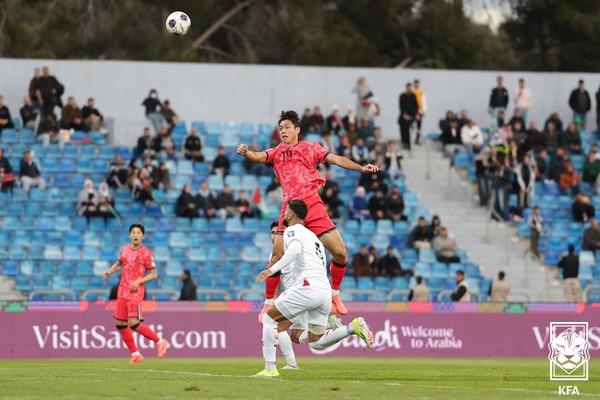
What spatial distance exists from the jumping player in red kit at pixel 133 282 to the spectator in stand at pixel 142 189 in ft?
38.7

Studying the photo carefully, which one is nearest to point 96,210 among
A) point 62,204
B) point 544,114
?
point 62,204

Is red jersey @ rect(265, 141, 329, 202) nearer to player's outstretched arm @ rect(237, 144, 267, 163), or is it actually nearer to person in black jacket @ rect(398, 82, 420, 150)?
player's outstretched arm @ rect(237, 144, 267, 163)

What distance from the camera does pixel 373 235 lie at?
33781 mm

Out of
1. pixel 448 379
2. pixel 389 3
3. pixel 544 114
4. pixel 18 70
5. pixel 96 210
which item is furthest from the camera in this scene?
pixel 389 3

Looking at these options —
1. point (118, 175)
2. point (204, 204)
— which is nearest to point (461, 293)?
point (204, 204)

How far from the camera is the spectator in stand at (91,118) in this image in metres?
35.4

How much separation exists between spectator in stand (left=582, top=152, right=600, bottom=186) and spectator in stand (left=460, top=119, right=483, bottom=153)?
2894 mm

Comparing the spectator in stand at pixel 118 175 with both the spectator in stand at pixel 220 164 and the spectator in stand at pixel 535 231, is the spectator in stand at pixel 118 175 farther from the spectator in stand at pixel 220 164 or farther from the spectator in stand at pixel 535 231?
the spectator in stand at pixel 535 231

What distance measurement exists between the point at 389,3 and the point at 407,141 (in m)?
18.8

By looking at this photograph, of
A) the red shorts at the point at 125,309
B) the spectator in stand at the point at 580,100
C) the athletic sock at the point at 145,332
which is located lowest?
the athletic sock at the point at 145,332

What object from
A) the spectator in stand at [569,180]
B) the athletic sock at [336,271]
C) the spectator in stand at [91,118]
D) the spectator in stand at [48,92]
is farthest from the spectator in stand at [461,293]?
the athletic sock at [336,271]

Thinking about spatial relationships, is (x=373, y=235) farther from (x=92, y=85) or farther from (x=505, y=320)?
(x=92, y=85)

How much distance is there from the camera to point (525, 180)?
3606 cm

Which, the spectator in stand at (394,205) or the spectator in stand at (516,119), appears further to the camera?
the spectator in stand at (516,119)
